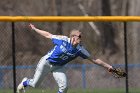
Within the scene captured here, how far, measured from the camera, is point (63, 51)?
1146 cm

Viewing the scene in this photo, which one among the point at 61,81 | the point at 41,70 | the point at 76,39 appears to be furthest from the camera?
the point at 41,70

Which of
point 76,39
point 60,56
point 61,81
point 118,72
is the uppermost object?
point 76,39

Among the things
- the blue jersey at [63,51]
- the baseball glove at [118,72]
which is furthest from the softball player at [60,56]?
the baseball glove at [118,72]

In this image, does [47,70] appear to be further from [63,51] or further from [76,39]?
[76,39]

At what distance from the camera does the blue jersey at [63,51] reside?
37.6 ft

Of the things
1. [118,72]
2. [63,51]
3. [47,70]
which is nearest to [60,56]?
[63,51]

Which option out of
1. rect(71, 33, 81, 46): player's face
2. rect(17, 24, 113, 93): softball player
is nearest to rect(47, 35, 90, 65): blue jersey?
rect(17, 24, 113, 93): softball player

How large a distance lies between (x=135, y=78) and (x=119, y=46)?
1386 cm

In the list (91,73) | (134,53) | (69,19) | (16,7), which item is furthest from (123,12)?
(69,19)

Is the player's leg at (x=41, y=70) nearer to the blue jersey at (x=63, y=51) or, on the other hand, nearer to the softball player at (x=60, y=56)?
the softball player at (x=60, y=56)

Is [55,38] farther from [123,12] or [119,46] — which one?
[123,12]

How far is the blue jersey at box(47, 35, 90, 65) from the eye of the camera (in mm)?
11453

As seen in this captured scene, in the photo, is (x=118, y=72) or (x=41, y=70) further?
(x=118, y=72)

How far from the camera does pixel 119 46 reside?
1146 inches
